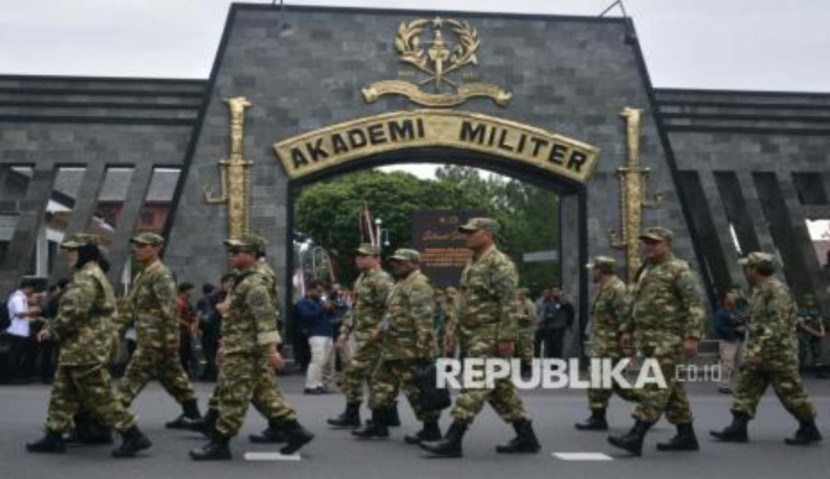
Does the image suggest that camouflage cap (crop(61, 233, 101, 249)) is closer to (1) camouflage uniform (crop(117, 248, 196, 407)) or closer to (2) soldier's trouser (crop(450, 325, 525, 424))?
(1) camouflage uniform (crop(117, 248, 196, 407))

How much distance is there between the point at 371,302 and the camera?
11578 mm

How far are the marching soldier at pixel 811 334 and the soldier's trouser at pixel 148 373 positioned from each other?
1300cm

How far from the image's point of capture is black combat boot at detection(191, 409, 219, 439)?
33.9 feet

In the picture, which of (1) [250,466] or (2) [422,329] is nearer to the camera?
(1) [250,466]

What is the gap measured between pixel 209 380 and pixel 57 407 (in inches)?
371

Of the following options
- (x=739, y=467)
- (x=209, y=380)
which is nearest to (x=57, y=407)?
(x=739, y=467)

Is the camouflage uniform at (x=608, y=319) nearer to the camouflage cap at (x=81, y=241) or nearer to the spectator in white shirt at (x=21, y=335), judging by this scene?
the camouflage cap at (x=81, y=241)

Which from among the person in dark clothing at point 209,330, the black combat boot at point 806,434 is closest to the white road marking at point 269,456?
the black combat boot at point 806,434

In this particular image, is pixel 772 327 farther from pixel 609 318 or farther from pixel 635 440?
pixel 635 440

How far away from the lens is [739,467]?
9.12 meters

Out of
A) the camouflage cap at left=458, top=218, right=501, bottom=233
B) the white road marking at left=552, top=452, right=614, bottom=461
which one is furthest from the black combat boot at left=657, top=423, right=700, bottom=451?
the camouflage cap at left=458, top=218, right=501, bottom=233

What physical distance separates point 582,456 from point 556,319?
38.2ft

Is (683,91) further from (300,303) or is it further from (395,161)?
(300,303)

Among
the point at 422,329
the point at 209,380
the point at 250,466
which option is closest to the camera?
the point at 250,466
